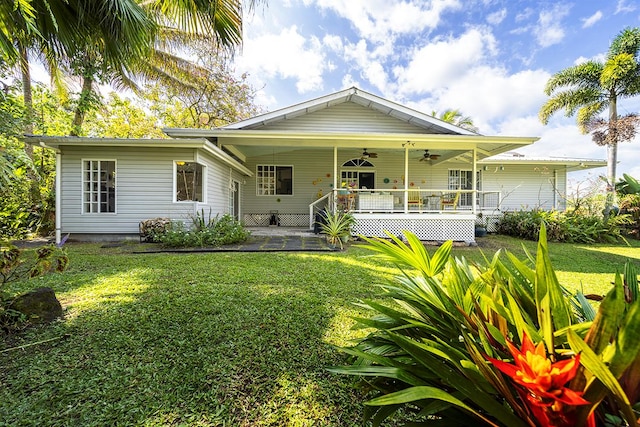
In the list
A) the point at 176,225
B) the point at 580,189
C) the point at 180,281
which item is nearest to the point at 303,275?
the point at 180,281

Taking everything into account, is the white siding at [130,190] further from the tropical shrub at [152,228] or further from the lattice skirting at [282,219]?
the lattice skirting at [282,219]

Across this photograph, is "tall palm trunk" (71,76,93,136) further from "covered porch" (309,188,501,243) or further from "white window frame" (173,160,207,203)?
"covered porch" (309,188,501,243)

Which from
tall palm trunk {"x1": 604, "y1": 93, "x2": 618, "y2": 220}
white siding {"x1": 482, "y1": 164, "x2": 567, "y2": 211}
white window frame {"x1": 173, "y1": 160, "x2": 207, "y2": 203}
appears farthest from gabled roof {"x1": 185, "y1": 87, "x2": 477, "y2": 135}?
tall palm trunk {"x1": 604, "y1": 93, "x2": 618, "y2": 220}

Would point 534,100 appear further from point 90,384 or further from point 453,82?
point 90,384

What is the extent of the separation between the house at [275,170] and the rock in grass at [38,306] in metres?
5.14

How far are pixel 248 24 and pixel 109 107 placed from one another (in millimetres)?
19809

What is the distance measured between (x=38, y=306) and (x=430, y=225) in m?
8.57

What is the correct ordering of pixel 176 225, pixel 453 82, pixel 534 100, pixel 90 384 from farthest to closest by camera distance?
1. pixel 453 82
2. pixel 534 100
3. pixel 176 225
4. pixel 90 384

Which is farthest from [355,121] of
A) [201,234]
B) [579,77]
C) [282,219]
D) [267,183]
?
[579,77]

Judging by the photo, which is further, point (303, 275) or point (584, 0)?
point (584, 0)

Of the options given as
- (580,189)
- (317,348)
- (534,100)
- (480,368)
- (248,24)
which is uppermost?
(534,100)

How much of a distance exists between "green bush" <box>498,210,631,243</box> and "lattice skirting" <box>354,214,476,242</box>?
265 cm

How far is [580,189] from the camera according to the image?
10094 millimetres

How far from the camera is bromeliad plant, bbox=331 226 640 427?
62 centimetres
